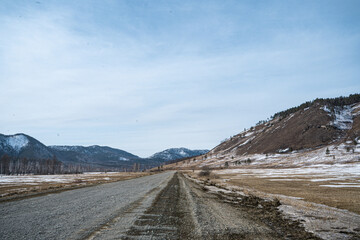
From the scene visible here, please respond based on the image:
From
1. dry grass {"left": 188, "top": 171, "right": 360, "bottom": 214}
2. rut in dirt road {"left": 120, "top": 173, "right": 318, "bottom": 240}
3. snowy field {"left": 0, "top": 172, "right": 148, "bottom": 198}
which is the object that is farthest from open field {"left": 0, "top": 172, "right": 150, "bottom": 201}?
dry grass {"left": 188, "top": 171, "right": 360, "bottom": 214}

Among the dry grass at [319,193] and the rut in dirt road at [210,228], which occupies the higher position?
the rut in dirt road at [210,228]

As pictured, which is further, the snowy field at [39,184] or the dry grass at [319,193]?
the snowy field at [39,184]

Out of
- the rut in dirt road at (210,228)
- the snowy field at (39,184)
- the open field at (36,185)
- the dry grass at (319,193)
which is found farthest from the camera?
the snowy field at (39,184)

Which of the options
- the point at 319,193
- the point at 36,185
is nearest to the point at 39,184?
the point at 36,185

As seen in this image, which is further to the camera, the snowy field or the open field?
the snowy field

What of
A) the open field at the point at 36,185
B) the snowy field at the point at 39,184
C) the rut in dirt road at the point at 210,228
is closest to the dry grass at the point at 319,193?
the rut in dirt road at the point at 210,228

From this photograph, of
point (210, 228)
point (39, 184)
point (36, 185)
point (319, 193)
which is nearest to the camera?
point (210, 228)

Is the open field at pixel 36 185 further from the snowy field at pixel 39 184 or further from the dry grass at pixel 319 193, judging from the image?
the dry grass at pixel 319 193

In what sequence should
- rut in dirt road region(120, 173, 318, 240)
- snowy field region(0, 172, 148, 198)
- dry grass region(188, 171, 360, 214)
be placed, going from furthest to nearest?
1. snowy field region(0, 172, 148, 198)
2. dry grass region(188, 171, 360, 214)
3. rut in dirt road region(120, 173, 318, 240)

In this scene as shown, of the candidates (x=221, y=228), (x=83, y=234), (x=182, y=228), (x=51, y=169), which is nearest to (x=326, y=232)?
(x=221, y=228)

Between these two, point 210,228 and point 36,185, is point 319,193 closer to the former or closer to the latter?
point 210,228

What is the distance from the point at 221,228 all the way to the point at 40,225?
816 centimetres

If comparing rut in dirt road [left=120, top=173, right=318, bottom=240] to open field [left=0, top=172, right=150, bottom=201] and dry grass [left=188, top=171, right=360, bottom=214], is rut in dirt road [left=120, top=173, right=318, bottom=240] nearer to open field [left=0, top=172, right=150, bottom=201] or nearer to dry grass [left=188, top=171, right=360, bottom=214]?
dry grass [left=188, top=171, right=360, bottom=214]

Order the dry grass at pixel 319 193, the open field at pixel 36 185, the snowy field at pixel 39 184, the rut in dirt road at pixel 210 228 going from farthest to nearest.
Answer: the snowy field at pixel 39 184, the open field at pixel 36 185, the dry grass at pixel 319 193, the rut in dirt road at pixel 210 228
